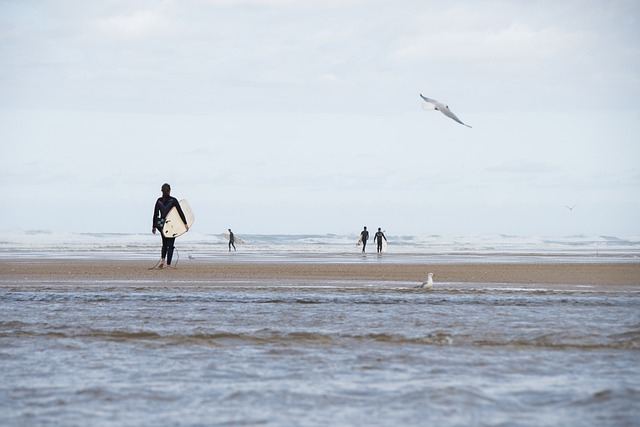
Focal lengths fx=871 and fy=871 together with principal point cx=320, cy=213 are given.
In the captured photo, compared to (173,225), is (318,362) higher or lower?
lower

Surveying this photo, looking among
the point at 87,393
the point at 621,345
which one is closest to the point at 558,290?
the point at 621,345

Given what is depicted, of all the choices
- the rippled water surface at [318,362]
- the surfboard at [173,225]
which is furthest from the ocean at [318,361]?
the surfboard at [173,225]

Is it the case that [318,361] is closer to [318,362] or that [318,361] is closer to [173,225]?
[318,362]

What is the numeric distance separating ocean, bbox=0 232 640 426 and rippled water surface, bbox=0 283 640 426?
19mm

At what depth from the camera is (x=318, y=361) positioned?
777 centimetres

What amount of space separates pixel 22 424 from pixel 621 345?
5.74m

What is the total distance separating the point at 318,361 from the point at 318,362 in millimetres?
51

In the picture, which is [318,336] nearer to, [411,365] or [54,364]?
[411,365]

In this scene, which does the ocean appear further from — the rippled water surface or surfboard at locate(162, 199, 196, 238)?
surfboard at locate(162, 199, 196, 238)

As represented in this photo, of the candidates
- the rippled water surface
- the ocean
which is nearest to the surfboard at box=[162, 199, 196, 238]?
the ocean

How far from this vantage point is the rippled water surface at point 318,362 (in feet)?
19.3

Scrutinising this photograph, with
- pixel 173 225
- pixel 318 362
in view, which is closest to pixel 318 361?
pixel 318 362

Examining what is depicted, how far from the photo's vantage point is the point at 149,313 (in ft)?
37.3

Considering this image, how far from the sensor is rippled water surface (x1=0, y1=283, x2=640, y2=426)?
5.88 metres
